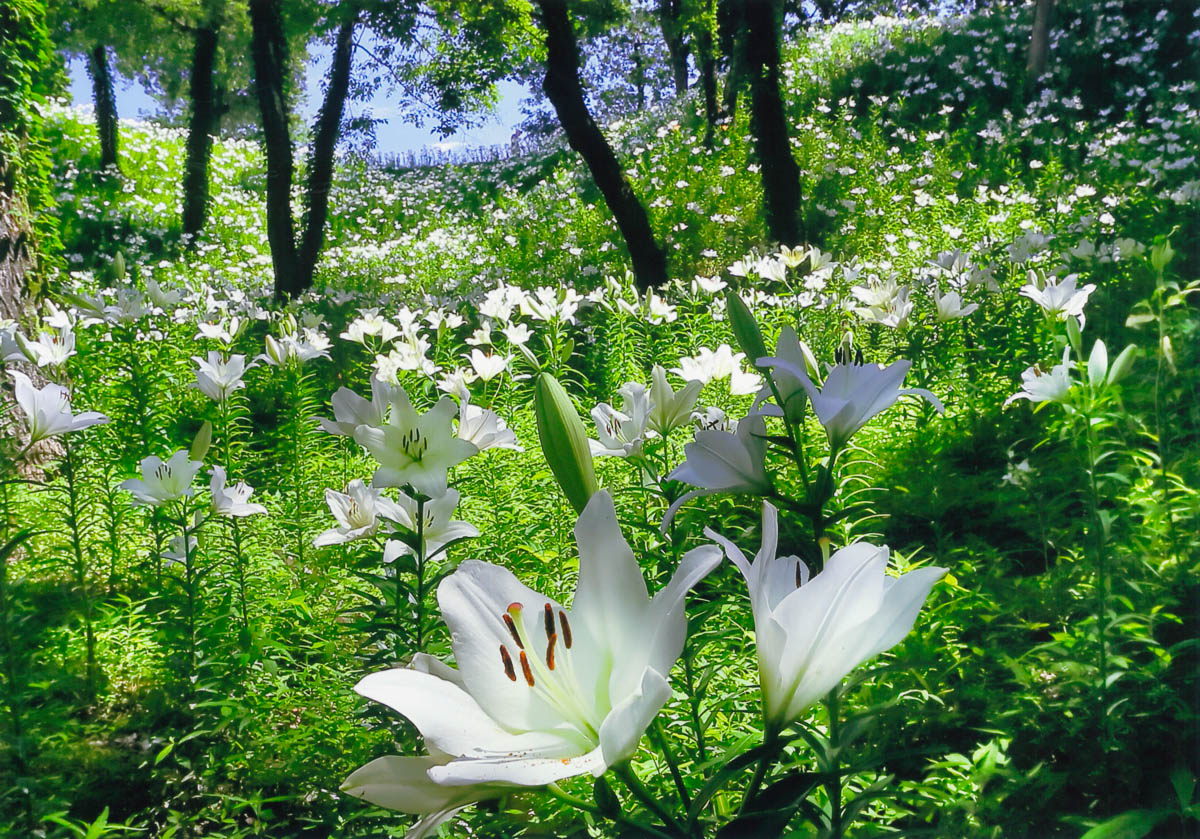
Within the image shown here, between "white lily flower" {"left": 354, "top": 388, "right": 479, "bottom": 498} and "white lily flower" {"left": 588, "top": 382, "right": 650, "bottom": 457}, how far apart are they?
0.16 metres

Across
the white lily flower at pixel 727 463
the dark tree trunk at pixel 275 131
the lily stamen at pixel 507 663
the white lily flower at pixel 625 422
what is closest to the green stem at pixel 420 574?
the white lily flower at pixel 625 422

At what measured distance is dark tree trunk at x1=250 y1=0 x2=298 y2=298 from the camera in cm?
303

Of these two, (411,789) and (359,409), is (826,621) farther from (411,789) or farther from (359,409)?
(359,409)

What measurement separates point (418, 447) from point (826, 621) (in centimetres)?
57

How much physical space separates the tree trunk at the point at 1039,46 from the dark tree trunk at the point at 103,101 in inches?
257

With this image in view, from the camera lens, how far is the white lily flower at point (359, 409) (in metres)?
0.78

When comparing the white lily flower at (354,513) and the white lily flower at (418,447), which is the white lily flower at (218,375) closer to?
the white lily flower at (354,513)

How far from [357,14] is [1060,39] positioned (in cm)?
617

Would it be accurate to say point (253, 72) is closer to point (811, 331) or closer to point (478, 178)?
point (478, 178)

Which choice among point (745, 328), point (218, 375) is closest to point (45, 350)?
point (218, 375)

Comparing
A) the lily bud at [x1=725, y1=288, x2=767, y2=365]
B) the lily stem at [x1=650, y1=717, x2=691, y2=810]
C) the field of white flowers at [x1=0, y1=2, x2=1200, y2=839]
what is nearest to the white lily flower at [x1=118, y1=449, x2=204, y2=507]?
the field of white flowers at [x1=0, y1=2, x2=1200, y2=839]

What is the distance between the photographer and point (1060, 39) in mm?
6516

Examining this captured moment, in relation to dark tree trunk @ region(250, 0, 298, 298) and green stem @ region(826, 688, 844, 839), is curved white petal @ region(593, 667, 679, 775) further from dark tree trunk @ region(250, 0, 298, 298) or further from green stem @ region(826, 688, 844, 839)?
dark tree trunk @ region(250, 0, 298, 298)

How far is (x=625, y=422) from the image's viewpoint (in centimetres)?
89
